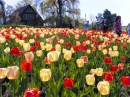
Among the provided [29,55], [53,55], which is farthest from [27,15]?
[53,55]

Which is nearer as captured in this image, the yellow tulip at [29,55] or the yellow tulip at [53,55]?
the yellow tulip at [53,55]

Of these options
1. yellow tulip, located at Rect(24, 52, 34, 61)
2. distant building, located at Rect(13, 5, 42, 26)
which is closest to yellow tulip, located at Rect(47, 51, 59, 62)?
yellow tulip, located at Rect(24, 52, 34, 61)

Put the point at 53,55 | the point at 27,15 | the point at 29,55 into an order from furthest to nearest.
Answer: the point at 27,15 < the point at 29,55 < the point at 53,55

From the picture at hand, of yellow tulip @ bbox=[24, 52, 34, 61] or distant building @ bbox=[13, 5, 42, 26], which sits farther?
distant building @ bbox=[13, 5, 42, 26]

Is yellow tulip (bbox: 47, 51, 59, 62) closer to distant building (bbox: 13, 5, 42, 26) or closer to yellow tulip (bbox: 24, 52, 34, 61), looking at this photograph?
yellow tulip (bbox: 24, 52, 34, 61)

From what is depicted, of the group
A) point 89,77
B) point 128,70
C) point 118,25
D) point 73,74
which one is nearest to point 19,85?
point 73,74

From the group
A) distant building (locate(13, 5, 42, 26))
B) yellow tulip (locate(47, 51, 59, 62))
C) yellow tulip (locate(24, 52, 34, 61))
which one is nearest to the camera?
yellow tulip (locate(47, 51, 59, 62))

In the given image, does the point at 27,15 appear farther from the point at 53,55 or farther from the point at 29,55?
the point at 53,55

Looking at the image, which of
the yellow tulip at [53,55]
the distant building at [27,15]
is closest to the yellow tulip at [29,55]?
the yellow tulip at [53,55]

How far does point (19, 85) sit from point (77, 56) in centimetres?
214

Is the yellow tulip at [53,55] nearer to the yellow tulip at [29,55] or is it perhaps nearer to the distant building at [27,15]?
the yellow tulip at [29,55]

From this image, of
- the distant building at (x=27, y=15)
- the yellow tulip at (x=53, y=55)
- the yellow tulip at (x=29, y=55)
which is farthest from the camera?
the distant building at (x=27, y=15)

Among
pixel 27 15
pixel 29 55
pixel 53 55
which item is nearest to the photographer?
pixel 53 55

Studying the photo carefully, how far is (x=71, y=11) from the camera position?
50.8 meters
